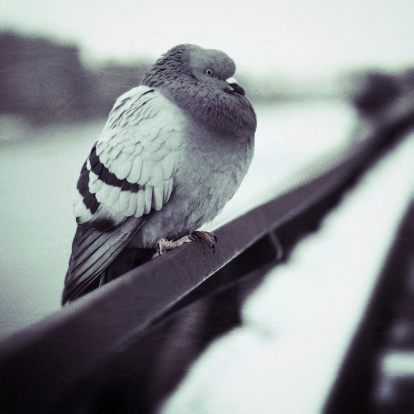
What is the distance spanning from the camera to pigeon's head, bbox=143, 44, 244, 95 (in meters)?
1.71

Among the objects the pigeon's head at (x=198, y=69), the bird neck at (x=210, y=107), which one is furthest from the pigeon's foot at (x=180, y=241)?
the pigeon's head at (x=198, y=69)

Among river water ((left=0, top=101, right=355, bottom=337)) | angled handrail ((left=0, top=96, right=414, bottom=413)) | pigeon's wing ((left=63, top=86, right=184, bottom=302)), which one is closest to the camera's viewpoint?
angled handrail ((left=0, top=96, right=414, bottom=413))

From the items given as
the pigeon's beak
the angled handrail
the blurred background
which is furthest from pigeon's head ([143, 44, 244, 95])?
the angled handrail

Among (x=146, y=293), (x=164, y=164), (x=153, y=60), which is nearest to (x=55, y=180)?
(x=164, y=164)

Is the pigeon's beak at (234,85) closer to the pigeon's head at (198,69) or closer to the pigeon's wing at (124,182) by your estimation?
the pigeon's head at (198,69)

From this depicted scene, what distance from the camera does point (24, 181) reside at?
1.83m

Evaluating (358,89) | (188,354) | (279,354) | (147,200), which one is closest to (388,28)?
(358,89)

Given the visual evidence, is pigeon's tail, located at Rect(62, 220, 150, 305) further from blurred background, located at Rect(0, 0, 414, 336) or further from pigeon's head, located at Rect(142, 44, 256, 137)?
pigeon's head, located at Rect(142, 44, 256, 137)

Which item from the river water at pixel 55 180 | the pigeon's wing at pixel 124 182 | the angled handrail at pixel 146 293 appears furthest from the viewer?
the river water at pixel 55 180

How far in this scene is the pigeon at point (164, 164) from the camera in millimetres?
1642

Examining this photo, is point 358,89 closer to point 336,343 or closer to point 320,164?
point 320,164

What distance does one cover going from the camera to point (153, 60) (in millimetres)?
1869

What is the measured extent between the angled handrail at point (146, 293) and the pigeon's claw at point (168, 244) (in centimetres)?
11

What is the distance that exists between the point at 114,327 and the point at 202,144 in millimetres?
712
